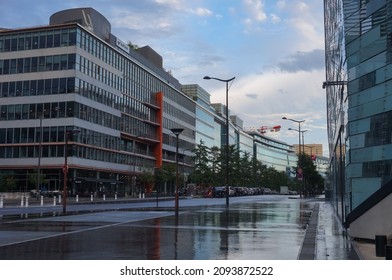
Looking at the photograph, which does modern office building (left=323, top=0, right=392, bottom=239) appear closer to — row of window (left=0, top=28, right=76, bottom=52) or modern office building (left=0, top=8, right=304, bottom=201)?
modern office building (left=0, top=8, right=304, bottom=201)

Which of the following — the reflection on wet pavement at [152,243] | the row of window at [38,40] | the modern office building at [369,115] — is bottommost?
the reflection on wet pavement at [152,243]

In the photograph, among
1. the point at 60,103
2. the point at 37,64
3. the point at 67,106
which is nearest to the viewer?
the point at 67,106

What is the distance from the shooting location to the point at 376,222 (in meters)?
13.4

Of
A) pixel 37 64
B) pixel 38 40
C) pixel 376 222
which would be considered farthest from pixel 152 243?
pixel 38 40

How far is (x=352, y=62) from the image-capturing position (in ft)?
51.2

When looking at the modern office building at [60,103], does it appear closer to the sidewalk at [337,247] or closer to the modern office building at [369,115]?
the sidewalk at [337,247]

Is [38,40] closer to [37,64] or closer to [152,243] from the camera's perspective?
[37,64]

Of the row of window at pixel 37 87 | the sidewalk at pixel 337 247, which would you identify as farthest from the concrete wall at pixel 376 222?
the row of window at pixel 37 87

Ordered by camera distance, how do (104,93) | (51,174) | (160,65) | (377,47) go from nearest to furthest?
(377,47) < (51,174) < (104,93) < (160,65)

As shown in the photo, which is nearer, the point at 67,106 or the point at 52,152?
the point at 52,152

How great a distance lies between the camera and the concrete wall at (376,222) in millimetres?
13086
